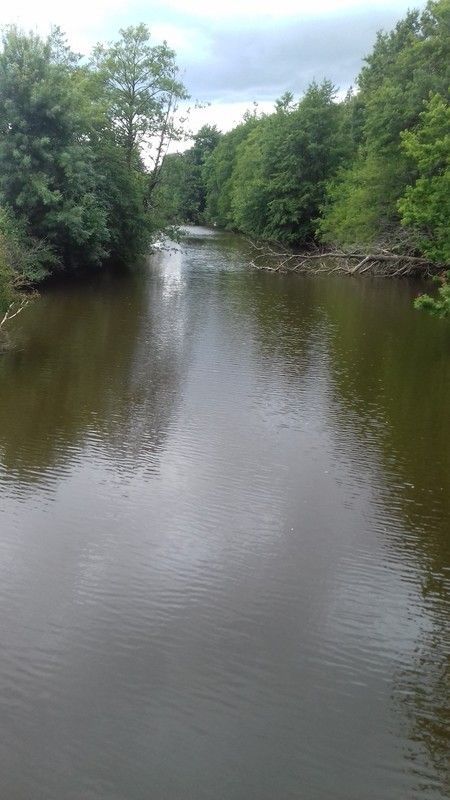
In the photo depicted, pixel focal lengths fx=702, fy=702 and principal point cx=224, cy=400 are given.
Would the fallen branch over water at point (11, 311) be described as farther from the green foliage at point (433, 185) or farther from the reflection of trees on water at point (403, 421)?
the green foliage at point (433, 185)

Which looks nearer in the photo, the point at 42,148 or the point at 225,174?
the point at 42,148

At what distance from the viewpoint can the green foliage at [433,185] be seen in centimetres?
2327

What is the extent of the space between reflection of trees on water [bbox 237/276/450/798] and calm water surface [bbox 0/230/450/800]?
4 cm

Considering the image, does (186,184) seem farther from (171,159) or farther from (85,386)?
(85,386)

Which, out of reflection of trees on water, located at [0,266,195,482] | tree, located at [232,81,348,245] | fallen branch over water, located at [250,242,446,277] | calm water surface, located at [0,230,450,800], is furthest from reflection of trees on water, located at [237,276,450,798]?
tree, located at [232,81,348,245]

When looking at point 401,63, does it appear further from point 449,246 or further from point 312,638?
point 312,638

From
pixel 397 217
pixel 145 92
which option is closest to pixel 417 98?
pixel 397 217

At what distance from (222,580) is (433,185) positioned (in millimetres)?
19478

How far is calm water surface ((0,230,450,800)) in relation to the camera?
17.2ft

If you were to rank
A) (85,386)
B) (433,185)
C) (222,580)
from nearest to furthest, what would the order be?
1. (222,580)
2. (85,386)
3. (433,185)

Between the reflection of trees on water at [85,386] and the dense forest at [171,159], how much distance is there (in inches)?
68.1

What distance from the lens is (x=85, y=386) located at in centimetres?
1386

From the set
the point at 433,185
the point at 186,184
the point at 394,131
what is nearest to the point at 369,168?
the point at 394,131

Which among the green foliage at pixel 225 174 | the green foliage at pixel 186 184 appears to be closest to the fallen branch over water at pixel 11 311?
the green foliage at pixel 186 184
